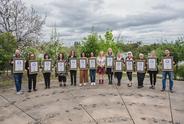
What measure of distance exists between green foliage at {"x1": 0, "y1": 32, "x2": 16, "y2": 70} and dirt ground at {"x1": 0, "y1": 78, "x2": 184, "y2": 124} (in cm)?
252

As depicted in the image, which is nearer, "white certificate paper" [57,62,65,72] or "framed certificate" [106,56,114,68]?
"white certificate paper" [57,62,65,72]

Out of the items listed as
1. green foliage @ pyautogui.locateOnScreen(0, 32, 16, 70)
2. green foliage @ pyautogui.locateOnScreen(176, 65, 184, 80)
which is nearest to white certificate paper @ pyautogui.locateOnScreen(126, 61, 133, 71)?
green foliage @ pyautogui.locateOnScreen(176, 65, 184, 80)

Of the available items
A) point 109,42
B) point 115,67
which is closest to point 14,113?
point 115,67

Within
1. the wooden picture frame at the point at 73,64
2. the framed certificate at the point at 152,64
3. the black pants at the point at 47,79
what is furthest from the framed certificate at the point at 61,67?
the framed certificate at the point at 152,64

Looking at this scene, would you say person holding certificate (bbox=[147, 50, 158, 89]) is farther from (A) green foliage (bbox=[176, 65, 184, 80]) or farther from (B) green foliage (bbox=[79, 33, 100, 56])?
(B) green foliage (bbox=[79, 33, 100, 56])

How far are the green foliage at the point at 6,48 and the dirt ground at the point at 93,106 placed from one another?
252 centimetres

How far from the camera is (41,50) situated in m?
23.8

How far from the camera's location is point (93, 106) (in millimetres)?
12391

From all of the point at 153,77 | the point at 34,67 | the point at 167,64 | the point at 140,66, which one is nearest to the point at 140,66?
the point at 140,66

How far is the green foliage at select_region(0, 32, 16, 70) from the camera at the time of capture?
58.8ft

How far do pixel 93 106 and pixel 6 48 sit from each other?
8.17 metres

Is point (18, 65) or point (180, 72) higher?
point (18, 65)

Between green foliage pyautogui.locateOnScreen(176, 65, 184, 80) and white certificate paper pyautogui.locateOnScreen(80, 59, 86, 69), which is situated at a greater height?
white certificate paper pyautogui.locateOnScreen(80, 59, 86, 69)

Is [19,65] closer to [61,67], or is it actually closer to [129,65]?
[61,67]
